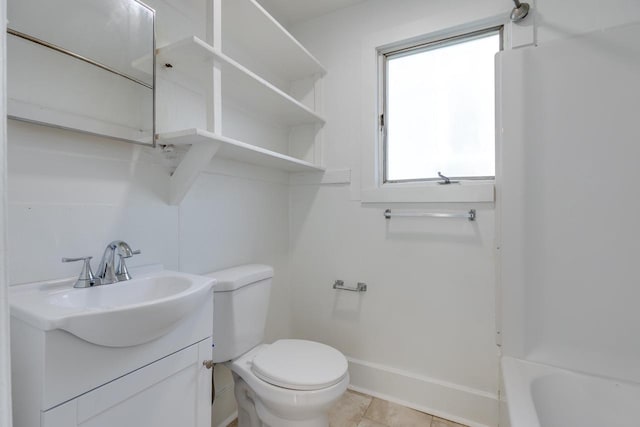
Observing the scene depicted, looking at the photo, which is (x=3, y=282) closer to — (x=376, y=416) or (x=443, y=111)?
(x=376, y=416)

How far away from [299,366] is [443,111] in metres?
1.57

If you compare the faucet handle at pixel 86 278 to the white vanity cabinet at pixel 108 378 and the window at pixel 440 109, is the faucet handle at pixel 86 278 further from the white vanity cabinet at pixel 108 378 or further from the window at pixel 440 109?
the window at pixel 440 109

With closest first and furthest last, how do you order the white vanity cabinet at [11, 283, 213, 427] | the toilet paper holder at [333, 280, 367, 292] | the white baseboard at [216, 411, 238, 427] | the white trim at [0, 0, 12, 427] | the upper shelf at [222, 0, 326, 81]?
the white trim at [0, 0, 12, 427]
the white vanity cabinet at [11, 283, 213, 427]
the upper shelf at [222, 0, 326, 81]
the white baseboard at [216, 411, 238, 427]
the toilet paper holder at [333, 280, 367, 292]

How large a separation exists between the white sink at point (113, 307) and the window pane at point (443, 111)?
140cm

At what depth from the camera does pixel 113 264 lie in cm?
98

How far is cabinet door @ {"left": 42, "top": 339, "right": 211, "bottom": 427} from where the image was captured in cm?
69

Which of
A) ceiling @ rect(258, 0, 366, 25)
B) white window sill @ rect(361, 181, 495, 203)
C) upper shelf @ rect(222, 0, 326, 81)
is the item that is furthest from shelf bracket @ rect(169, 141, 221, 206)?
ceiling @ rect(258, 0, 366, 25)

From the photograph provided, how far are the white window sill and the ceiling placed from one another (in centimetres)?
122

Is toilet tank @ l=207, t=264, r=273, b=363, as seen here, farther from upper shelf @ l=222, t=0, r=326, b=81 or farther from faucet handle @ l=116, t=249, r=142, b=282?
upper shelf @ l=222, t=0, r=326, b=81

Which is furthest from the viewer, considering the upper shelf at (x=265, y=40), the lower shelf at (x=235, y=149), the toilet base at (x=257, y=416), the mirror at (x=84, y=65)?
the upper shelf at (x=265, y=40)

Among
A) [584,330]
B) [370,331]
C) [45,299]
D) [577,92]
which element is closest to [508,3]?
[577,92]

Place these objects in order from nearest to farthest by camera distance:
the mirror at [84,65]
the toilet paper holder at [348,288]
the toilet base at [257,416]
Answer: the mirror at [84,65] < the toilet base at [257,416] < the toilet paper holder at [348,288]

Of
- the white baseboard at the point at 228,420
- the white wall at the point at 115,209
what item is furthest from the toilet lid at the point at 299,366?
the white baseboard at the point at 228,420

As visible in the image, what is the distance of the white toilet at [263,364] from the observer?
115 centimetres
